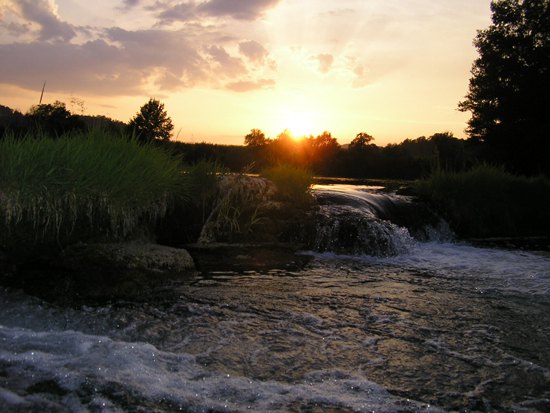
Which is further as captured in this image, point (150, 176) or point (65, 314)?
point (150, 176)

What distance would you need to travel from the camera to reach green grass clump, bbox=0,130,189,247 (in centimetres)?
604

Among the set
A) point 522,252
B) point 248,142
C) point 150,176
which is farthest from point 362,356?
point 248,142

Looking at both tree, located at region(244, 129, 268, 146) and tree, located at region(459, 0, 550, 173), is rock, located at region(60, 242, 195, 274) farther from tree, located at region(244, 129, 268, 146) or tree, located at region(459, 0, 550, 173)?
tree, located at region(244, 129, 268, 146)

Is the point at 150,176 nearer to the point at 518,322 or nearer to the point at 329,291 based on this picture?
the point at 329,291

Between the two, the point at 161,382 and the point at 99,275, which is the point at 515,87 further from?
the point at 161,382

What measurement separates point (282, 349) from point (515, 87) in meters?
25.3

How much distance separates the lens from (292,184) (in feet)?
37.0

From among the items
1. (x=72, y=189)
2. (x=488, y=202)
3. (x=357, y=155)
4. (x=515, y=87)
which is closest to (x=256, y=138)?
(x=357, y=155)

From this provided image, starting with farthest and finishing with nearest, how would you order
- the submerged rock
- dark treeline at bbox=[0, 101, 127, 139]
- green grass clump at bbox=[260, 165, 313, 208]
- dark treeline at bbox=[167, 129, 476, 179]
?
dark treeline at bbox=[167, 129, 476, 179] < green grass clump at bbox=[260, 165, 313, 208] < dark treeline at bbox=[0, 101, 127, 139] < the submerged rock

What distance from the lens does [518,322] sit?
5238mm

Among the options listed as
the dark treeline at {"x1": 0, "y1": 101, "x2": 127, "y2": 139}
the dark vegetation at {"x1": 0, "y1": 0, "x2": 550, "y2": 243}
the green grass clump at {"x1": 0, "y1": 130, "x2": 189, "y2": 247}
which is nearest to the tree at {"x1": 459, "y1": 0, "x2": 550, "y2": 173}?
the dark vegetation at {"x1": 0, "y1": 0, "x2": 550, "y2": 243}

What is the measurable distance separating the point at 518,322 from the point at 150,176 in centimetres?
522

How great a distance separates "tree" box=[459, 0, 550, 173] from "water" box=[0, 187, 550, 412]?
2020 centimetres

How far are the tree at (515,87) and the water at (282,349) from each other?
20.2m
